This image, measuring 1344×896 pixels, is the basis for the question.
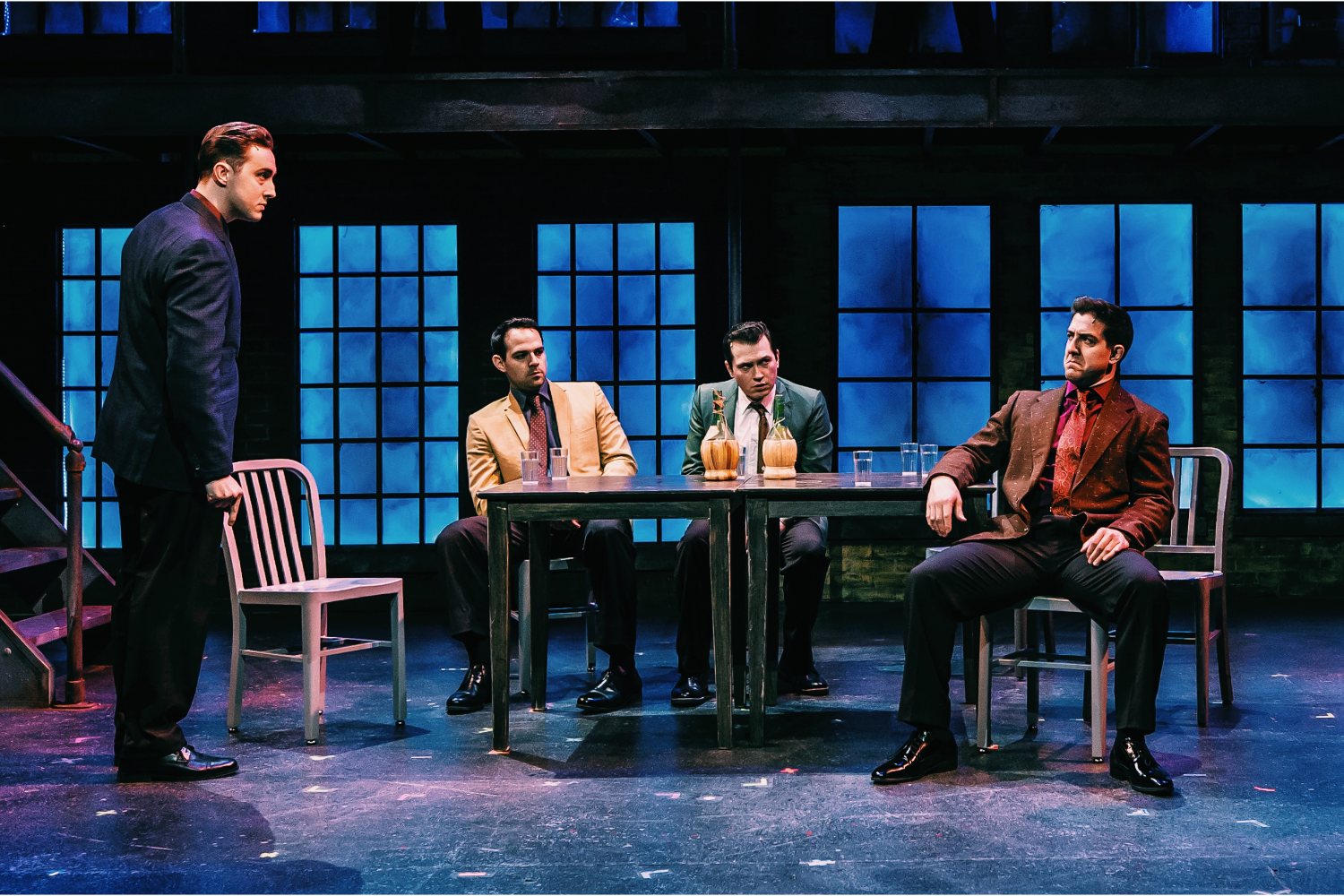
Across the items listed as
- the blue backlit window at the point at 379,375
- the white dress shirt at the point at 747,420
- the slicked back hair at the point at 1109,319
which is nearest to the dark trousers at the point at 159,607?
the white dress shirt at the point at 747,420

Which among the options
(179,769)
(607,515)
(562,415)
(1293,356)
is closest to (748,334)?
(562,415)

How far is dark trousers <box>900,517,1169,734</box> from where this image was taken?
128 inches

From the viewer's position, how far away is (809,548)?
425 centimetres

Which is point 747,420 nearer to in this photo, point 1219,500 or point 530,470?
point 530,470

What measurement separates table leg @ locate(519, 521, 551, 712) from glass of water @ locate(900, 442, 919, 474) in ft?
Result: 4.15

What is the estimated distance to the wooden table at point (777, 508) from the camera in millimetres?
3494

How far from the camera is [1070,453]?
3664mm

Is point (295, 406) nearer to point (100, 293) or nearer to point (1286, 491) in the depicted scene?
point (100, 293)

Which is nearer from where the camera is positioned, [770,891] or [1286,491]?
[770,891]

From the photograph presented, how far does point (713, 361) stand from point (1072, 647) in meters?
2.72

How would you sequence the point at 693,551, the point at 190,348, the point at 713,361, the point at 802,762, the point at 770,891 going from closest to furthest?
the point at 770,891 < the point at 190,348 < the point at 802,762 < the point at 693,551 < the point at 713,361

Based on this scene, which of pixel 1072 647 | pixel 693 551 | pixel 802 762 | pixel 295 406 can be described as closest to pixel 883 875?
pixel 802 762

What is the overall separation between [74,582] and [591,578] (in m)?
1.88

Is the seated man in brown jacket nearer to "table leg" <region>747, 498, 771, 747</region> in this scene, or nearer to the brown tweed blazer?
the brown tweed blazer
